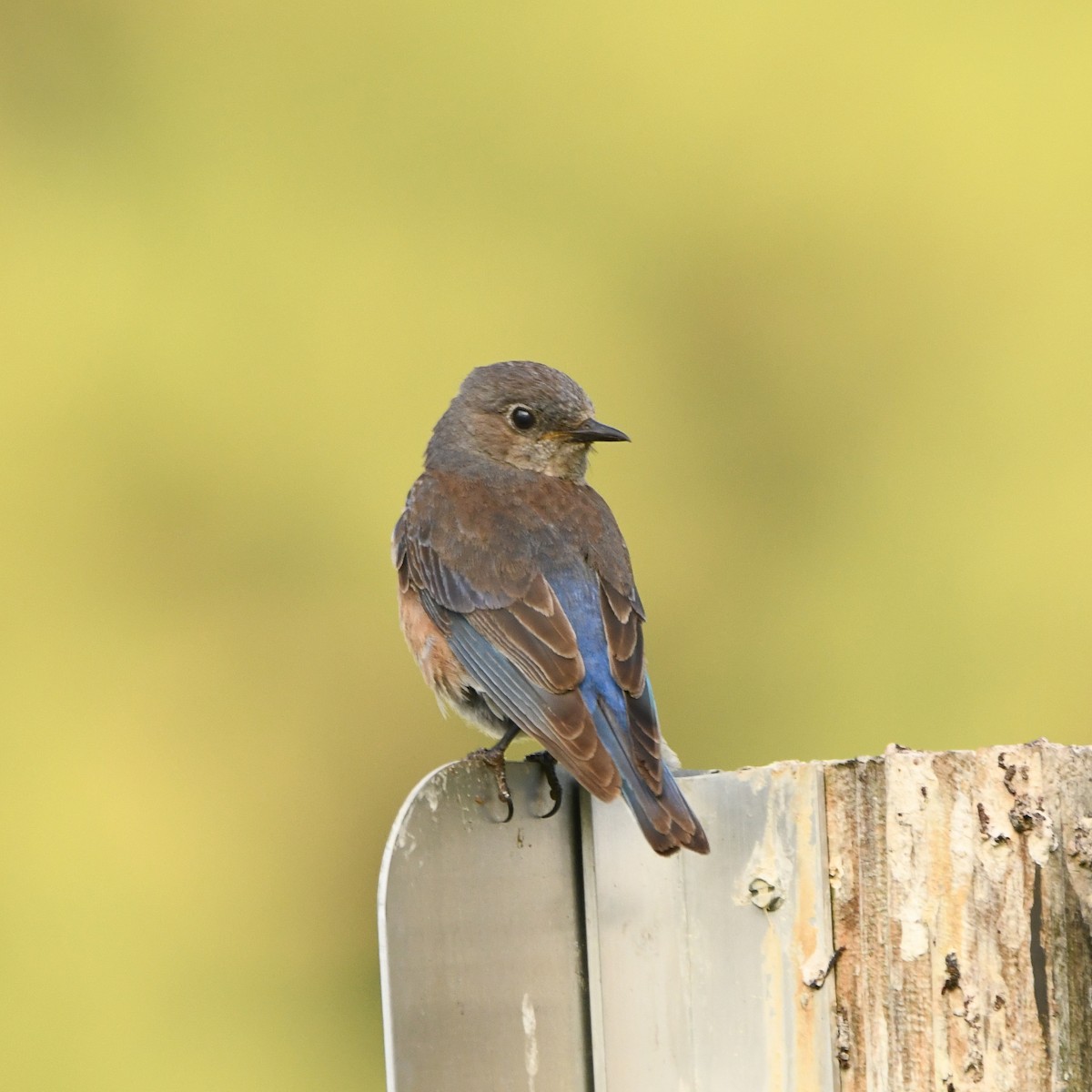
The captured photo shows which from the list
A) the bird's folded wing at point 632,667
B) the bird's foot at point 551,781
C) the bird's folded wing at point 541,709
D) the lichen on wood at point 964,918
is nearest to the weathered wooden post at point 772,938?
the lichen on wood at point 964,918

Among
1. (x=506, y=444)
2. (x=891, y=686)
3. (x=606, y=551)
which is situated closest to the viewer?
(x=606, y=551)

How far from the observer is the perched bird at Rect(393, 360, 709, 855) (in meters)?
3.41

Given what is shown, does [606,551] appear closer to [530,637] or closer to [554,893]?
[530,637]

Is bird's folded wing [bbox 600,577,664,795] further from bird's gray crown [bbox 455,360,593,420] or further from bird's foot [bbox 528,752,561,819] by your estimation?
bird's gray crown [bbox 455,360,593,420]

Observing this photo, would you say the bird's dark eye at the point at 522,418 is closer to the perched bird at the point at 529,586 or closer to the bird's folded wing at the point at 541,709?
the perched bird at the point at 529,586

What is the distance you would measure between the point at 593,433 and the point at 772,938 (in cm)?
237

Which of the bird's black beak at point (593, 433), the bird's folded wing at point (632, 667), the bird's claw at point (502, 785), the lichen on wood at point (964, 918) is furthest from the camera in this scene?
the bird's black beak at point (593, 433)

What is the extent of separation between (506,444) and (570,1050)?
8.20ft

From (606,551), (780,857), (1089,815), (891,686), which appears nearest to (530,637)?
(606,551)

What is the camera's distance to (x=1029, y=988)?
2.22 m

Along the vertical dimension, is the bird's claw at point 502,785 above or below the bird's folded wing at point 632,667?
below

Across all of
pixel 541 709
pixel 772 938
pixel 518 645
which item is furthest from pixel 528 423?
pixel 772 938

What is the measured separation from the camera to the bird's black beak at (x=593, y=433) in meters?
4.51

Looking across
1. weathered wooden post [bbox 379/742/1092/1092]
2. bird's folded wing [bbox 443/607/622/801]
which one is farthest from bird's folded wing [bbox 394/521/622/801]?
weathered wooden post [bbox 379/742/1092/1092]
